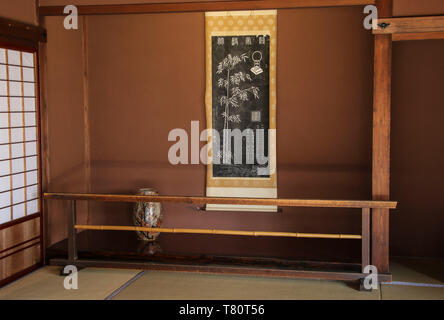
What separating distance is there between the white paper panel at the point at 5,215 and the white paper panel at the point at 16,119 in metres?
0.73

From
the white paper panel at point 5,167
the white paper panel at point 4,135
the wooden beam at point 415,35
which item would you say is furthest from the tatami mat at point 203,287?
the wooden beam at point 415,35

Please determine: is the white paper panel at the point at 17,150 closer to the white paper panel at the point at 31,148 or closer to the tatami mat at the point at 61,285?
the white paper panel at the point at 31,148

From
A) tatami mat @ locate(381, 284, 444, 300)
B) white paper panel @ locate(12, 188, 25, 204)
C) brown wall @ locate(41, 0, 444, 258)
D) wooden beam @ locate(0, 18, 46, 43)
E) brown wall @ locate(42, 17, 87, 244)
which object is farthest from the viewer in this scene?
brown wall @ locate(41, 0, 444, 258)

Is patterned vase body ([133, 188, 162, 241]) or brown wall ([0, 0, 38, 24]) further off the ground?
brown wall ([0, 0, 38, 24])

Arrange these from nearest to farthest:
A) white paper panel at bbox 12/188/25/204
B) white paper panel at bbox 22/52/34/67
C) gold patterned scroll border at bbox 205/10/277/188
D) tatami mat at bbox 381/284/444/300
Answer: tatami mat at bbox 381/284/444/300
white paper panel at bbox 12/188/25/204
white paper panel at bbox 22/52/34/67
gold patterned scroll border at bbox 205/10/277/188

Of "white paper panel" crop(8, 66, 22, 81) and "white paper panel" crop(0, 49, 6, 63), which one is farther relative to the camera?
"white paper panel" crop(8, 66, 22, 81)

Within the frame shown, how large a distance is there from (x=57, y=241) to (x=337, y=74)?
10.7 feet

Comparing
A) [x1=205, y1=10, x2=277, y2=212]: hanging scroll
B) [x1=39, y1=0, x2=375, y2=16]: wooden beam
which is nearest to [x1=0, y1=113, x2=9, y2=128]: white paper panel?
[x1=39, y1=0, x2=375, y2=16]: wooden beam

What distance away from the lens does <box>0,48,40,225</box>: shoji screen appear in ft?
15.1

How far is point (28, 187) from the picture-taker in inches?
195

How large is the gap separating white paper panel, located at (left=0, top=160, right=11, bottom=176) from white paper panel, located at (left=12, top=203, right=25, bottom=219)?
32cm

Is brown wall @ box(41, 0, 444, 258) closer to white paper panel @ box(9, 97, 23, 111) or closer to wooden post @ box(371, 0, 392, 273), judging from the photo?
white paper panel @ box(9, 97, 23, 111)

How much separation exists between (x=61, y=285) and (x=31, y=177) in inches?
42.1
